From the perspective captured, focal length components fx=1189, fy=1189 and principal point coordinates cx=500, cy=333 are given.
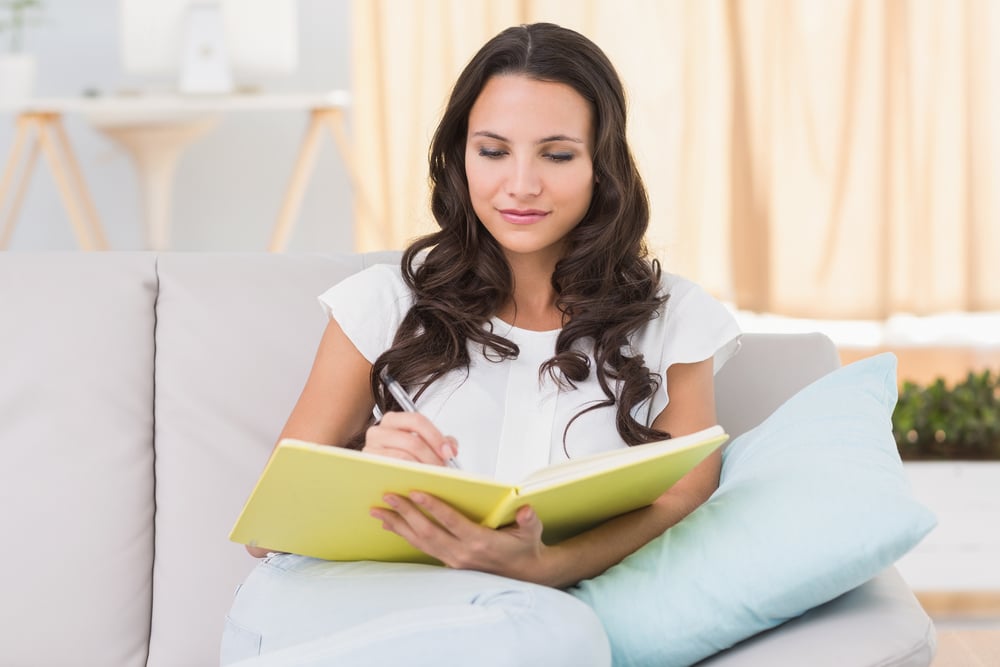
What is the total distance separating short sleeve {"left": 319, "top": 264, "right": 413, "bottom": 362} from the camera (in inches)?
58.1

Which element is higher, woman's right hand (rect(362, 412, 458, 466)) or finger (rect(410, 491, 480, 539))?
woman's right hand (rect(362, 412, 458, 466))

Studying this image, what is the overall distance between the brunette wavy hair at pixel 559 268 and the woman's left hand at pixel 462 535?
320mm

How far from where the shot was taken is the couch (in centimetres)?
141

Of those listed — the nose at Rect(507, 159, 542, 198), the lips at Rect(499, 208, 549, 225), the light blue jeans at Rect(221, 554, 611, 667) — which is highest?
the nose at Rect(507, 159, 542, 198)

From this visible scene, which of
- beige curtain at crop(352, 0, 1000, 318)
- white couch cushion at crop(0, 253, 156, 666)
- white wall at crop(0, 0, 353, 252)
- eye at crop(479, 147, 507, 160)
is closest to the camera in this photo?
white couch cushion at crop(0, 253, 156, 666)

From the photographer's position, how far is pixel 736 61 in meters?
4.20

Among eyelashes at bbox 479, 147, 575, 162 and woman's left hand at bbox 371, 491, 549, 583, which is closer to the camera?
woman's left hand at bbox 371, 491, 549, 583

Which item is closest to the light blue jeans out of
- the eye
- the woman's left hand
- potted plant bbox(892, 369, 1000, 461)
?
the woman's left hand

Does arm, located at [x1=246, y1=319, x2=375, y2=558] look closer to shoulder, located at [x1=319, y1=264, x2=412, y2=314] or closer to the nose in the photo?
shoulder, located at [x1=319, y1=264, x2=412, y2=314]

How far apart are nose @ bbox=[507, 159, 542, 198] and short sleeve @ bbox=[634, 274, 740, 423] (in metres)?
0.24

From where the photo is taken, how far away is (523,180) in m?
1.46

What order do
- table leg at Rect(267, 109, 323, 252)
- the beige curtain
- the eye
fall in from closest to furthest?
the eye
table leg at Rect(267, 109, 323, 252)
the beige curtain

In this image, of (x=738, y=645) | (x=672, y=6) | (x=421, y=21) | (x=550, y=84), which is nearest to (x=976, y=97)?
(x=672, y=6)

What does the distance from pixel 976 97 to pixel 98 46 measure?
3112mm
